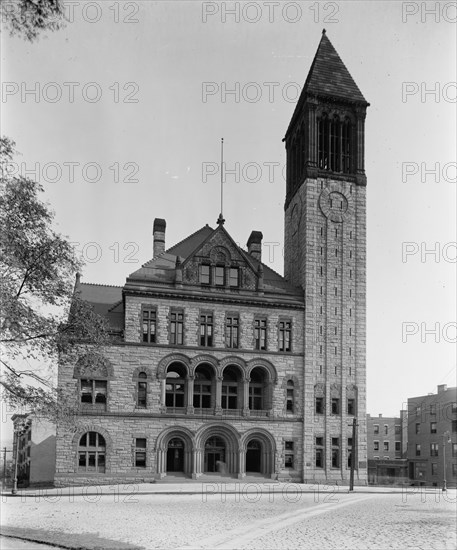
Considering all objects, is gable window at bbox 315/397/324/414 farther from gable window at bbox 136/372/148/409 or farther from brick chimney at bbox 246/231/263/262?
brick chimney at bbox 246/231/263/262

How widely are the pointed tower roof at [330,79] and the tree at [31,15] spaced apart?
42418 mm

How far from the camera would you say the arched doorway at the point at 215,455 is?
157 feet

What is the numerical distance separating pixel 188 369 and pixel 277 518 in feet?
76.8

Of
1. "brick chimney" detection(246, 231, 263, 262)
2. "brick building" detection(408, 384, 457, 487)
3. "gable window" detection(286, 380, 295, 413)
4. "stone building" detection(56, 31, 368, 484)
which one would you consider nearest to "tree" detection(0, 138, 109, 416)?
"stone building" detection(56, 31, 368, 484)

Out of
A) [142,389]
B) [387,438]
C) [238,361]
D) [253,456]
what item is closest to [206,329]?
[238,361]

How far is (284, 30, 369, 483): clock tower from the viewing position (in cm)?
4966

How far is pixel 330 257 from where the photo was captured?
52.6m

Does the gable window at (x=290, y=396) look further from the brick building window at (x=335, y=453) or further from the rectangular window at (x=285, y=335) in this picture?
the brick building window at (x=335, y=453)

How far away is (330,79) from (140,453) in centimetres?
3368

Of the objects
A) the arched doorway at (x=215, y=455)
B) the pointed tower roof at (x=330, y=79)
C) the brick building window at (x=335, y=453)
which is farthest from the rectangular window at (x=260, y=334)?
the pointed tower roof at (x=330, y=79)

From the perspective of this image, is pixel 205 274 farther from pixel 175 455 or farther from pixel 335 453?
pixel 335 453

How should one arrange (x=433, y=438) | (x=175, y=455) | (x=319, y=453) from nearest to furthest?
1. (x=175, y=455)
2. (x=319, y=453)
3. (x=433, y=438)

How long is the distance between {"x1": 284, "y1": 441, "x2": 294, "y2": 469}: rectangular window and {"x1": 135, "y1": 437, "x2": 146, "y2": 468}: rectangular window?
10315mm

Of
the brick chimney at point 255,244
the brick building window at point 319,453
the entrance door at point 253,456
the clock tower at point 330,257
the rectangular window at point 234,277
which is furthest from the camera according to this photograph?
the brick chimney at point 255,244
